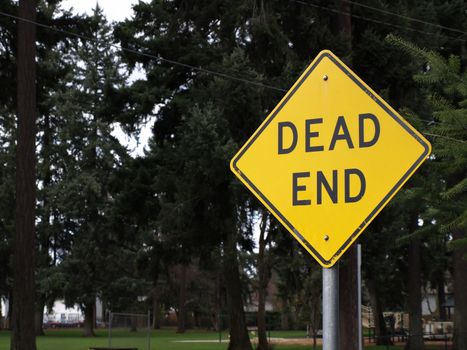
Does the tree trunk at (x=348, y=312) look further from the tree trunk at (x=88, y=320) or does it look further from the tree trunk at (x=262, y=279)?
the tree trunk at (x=88, y=320)

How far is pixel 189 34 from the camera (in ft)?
92.4

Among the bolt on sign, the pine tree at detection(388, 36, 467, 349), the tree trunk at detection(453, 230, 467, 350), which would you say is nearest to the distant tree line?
the tree trunk at detection(453, 230, 467, 350)

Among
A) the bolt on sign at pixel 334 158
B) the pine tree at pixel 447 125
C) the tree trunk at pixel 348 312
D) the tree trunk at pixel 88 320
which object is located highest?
the pine tree at pixel 447 125

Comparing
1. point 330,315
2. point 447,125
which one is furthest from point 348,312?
point 330,315

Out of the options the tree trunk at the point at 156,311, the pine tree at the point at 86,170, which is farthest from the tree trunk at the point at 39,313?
the tree trunk at the point at 156,311

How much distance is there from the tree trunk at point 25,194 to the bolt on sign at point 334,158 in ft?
62.3

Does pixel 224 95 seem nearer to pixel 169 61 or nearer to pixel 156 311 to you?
pixel 169 61

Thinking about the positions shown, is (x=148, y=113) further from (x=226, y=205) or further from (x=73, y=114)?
(x=73, y=114)

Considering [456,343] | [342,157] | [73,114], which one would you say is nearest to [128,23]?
[456,343]

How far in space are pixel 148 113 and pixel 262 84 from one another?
5.51 metres

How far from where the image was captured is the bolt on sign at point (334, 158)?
3.62 meters

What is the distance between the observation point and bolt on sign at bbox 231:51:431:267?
3615 mm

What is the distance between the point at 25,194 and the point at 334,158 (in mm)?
19478

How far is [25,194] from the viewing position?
2211 centimetres
